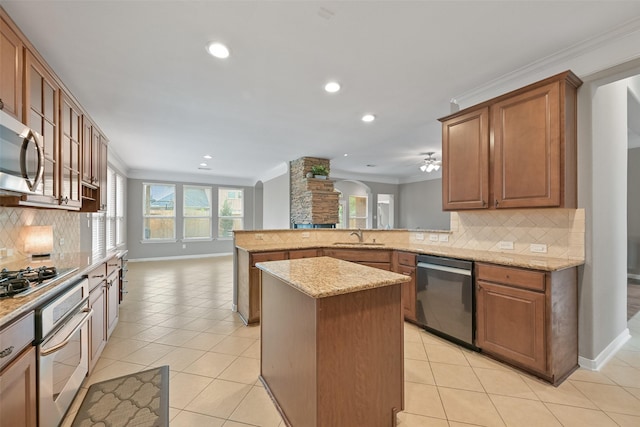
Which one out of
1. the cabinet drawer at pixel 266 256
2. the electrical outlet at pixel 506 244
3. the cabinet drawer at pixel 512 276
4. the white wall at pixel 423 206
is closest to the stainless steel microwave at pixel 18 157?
the cabinet drawer at pixel 266 256

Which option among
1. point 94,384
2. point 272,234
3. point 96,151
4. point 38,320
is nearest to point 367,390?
point 38,320

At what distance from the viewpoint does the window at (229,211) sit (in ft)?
29.9

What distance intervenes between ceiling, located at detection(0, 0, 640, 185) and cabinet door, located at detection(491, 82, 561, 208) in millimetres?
368

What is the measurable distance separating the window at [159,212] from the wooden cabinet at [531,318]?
8341 millimetres

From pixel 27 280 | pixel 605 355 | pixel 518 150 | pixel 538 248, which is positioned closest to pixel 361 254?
pixel 538 248

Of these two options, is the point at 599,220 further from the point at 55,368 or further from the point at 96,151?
the point at 96,151

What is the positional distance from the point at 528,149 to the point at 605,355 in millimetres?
1934

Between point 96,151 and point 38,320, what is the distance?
2691 millimetres

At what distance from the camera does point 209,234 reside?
29.1 feet

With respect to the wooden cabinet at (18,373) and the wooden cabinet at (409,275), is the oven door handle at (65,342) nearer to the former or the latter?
the wooden cabinet at (18,373)

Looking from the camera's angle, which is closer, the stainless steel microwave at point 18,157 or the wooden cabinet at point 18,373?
the wooden cabinet at point 18,373

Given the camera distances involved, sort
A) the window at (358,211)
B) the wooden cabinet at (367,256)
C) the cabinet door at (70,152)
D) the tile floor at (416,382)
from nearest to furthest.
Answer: the tile floor at (416,382) → the cabinet door at (70,152) → the wooden cabinet at (367,256) → the window at (358,211)

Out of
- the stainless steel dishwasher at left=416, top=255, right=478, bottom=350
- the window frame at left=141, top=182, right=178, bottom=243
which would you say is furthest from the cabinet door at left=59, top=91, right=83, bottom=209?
the window frame at left=141, top=182, right=178, bottom=243

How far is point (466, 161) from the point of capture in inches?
114
